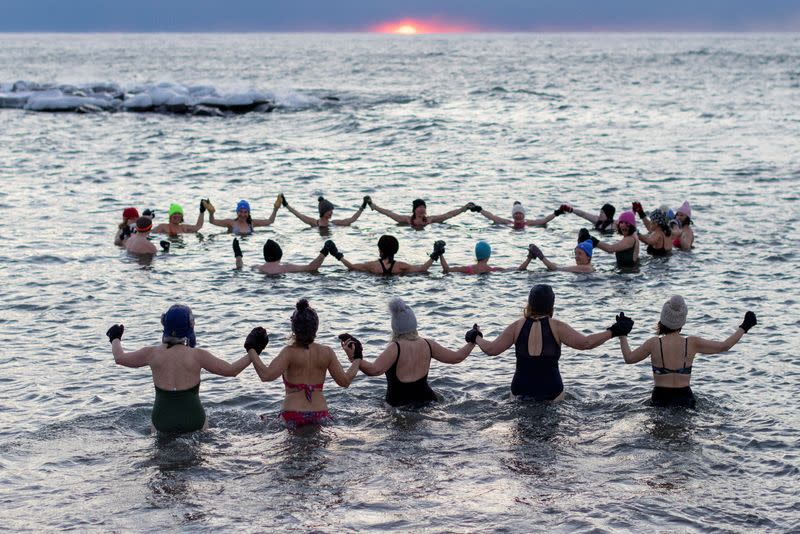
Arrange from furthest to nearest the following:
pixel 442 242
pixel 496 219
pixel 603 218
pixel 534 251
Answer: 1. pixel 496 219
2. pixel 603 218
3. pixel 534 251
4. pixel 442 242

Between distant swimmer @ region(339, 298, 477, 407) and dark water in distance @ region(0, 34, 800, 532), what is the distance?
1.60ft

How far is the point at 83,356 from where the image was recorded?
585 inches

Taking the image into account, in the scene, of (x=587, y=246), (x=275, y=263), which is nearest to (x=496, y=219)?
(x=587, y=246)

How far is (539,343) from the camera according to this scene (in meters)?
11.9

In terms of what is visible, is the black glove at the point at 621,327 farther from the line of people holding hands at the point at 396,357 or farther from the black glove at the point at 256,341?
the black glove at the point at 256,341

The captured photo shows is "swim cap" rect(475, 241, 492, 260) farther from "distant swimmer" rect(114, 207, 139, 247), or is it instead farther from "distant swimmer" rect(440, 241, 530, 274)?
"distant swimmer" rect(114, 207, 139, 247)

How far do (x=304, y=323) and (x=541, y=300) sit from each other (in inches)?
119

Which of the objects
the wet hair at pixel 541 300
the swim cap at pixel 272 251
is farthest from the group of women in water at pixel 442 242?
the wet hair at pixel 541 300

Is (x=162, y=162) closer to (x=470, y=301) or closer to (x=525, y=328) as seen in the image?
(x=470, y=301)

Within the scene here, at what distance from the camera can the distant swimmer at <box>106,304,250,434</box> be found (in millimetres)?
10727

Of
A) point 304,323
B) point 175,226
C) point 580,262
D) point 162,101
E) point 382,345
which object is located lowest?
point 382,345

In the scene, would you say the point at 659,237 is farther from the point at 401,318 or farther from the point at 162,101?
the point at 162,101

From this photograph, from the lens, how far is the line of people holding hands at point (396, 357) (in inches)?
427

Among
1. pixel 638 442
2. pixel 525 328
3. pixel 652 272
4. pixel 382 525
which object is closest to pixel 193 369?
pixel 382 525
